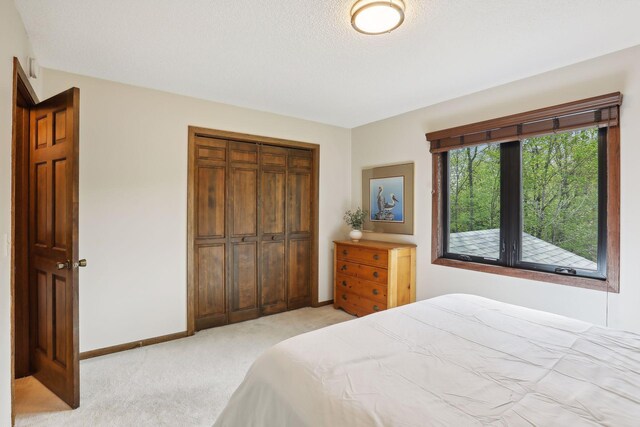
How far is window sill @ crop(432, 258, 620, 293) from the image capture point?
94.5 inches

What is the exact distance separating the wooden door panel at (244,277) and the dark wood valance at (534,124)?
2.42 metres

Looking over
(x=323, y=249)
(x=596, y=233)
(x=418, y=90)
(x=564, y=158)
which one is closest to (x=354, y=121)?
(x=418, y=90)

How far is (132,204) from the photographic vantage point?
3.03 meters

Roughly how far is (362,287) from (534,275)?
1.76m

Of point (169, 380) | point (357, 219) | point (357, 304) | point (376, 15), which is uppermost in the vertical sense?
point (376, 15)

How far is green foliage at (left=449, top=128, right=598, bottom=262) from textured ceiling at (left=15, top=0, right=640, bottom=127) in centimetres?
65

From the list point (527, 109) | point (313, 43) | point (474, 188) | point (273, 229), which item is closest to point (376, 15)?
point (313, 43)

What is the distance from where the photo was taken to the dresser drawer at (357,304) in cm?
364

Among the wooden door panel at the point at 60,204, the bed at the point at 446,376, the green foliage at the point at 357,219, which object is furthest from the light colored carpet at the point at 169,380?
the green foliage at the point at 357,219

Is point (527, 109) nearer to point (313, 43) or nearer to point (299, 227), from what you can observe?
point (313, 43)

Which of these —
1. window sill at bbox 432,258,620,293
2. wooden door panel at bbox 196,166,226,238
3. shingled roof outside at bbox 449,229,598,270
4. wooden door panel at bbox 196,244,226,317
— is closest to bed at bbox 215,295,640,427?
window sill at bbox 432,258,620,293

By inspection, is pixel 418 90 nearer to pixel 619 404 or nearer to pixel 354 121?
pixel 354 121

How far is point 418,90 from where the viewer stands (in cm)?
318

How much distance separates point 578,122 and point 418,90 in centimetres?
135
